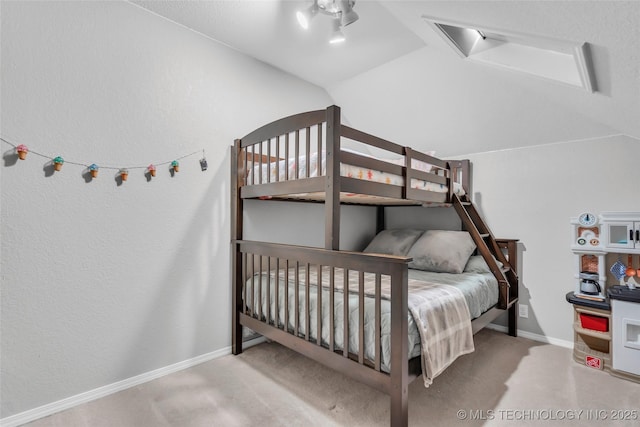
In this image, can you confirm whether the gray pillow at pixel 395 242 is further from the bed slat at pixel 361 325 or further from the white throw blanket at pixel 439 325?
the bed slat at pixel 361 325

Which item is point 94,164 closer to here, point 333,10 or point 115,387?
point 115,387

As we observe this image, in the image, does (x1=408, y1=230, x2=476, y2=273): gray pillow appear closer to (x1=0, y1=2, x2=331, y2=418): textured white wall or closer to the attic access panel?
the attic access panel

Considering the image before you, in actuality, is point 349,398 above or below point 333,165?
below

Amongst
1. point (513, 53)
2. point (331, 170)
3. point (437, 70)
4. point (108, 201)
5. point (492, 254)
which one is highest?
point (437, 70)

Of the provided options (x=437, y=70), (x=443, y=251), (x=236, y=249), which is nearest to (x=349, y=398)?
(x=236, y=249)

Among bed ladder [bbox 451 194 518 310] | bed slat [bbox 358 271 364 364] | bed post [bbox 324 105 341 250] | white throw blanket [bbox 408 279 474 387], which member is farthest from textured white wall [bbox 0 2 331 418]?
bed ladder [bbox 451 194 518 310]

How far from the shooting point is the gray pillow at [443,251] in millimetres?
2807

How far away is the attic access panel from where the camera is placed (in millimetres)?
1662

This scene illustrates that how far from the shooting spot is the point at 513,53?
2.03 meters

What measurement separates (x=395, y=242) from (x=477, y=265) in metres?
0.82

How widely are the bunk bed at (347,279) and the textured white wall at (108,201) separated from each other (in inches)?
13.2

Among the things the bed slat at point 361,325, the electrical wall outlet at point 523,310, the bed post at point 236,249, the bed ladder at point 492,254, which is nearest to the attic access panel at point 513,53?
the bed ladder at point 492,254

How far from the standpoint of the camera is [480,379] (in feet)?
6.88

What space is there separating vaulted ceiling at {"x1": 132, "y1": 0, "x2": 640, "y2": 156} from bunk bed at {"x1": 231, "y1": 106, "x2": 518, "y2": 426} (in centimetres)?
68
